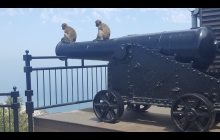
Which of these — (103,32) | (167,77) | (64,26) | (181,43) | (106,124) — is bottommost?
(106,124)

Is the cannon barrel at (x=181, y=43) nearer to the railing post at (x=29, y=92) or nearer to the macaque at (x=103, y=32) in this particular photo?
the macaque at (x=103, y=32)

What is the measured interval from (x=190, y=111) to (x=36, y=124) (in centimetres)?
298

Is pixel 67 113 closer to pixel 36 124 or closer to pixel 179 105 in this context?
pixel 36 124

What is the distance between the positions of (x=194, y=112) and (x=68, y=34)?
11.7 feet

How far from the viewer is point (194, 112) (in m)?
3.63

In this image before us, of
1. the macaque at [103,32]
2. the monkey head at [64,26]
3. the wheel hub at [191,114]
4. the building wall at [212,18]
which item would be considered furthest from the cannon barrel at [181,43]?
the building wall at [212,18]

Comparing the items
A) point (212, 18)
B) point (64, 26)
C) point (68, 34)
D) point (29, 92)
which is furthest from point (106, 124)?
point (212, 18)

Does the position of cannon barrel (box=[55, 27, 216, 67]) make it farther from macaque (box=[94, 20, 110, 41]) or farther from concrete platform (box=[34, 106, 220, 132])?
concrete platform (box=[34, 106, 220, 132])

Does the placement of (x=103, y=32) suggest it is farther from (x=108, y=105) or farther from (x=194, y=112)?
(x=194, y=112)

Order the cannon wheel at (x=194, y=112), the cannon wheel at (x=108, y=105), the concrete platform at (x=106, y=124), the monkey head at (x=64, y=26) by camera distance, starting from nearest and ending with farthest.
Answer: the cannon wheel at (x=194, y=112) < the concrete platform at (x=106, y=124) < the cannon wheel at (x=108, y=105) < the monkey head at (x=64, y=26)

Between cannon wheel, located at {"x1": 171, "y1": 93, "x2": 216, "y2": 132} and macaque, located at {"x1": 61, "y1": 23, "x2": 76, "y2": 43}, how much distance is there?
3041mm

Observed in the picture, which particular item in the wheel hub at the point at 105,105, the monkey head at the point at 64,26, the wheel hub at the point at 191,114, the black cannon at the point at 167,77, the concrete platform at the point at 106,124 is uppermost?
the monkey head at the point at 64,26

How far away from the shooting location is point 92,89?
22.1 feet

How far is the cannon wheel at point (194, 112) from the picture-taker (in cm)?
352
